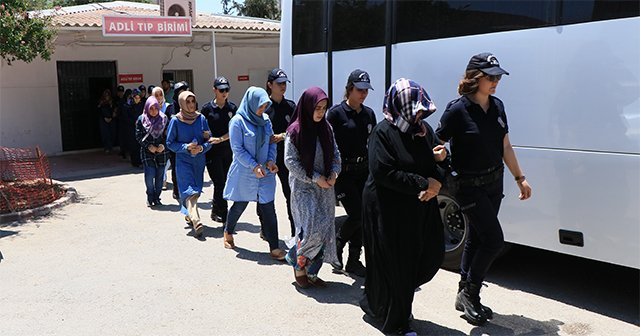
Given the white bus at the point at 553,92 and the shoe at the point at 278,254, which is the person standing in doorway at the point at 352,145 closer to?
the white bus at the point at 553,92

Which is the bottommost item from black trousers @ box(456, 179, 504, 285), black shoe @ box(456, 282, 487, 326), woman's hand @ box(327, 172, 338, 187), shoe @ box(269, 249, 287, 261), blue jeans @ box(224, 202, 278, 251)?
shoe @ box(269, 249, 287, 261)

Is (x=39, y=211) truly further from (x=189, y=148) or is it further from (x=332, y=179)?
(x=332, y=179)

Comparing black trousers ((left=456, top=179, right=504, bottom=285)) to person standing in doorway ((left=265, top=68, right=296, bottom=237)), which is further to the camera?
person standing in doorway ((left=265, top=68, right=296, bottom=237))

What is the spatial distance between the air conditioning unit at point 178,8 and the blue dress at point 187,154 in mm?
5999

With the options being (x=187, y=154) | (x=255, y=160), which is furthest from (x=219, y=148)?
(x=255, y=160)

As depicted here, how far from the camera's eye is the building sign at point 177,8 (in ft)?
39.3

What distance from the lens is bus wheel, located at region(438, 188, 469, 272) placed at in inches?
208

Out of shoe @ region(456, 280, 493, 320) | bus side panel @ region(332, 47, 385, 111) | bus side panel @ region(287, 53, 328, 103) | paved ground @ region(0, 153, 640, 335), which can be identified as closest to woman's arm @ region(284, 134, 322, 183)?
paved ground @ region(0, 153, 640, 335)

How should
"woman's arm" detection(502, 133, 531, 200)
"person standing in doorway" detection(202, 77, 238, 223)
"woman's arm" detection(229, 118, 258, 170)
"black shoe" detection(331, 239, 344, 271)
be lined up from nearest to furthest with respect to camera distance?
"woman's arm" detection(502, 133, 531, 200) < "black shoe" detection(331, 239, 344, 271) < "woman's arm" detection(229, 118, 258, 170) < "person standing in doorway" detection(202, 77, 238, 223)

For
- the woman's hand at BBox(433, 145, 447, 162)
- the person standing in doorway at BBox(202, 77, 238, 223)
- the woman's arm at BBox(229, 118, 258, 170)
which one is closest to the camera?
the woman's hand at BBox(433, 145, 447, 162)

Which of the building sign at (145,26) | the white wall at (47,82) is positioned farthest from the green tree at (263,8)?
the building sign at (145,26)

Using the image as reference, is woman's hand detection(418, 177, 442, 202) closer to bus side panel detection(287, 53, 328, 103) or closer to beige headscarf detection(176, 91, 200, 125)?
bus side panel detection(287, 53, 328, 103)

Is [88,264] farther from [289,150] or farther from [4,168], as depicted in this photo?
[4,168]

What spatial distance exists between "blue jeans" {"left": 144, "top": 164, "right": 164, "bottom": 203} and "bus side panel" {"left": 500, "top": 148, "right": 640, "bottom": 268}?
5383 millimetres
